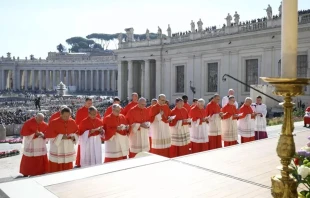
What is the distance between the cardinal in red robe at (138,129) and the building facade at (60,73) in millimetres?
84275

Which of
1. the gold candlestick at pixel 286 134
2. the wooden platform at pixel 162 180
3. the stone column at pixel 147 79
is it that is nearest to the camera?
the gold candlestick at pixel 286 134

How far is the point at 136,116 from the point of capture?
1123 centimetres

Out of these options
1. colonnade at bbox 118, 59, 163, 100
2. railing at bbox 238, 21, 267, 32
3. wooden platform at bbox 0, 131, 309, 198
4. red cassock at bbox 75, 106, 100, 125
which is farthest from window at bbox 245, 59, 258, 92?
wooden platform at bbox 0, 131, 309, 198

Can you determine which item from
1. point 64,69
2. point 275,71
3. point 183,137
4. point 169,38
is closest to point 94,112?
point 183,137

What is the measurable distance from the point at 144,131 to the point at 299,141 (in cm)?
475

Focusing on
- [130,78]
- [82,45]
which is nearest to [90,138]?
[130,78]

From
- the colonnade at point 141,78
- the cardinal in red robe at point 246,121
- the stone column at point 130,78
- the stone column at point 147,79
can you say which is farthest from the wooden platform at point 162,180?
the stone column at point 130,78

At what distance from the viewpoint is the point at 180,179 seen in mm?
5750

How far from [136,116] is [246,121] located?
4967 mm

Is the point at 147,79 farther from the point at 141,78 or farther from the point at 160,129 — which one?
the point at 160,129

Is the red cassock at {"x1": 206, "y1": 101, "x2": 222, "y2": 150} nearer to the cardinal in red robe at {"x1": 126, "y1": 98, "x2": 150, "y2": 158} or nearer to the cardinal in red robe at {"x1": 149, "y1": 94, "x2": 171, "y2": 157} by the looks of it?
the cardinal in red robe at {"x1": 149, "y1": 94, "x2": 171, "y2": 157}

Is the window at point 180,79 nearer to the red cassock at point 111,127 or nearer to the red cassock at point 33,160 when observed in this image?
the red cassock at point 111,127

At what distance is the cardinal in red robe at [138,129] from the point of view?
11.2 meters

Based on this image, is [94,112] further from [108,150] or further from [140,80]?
[140,80]
